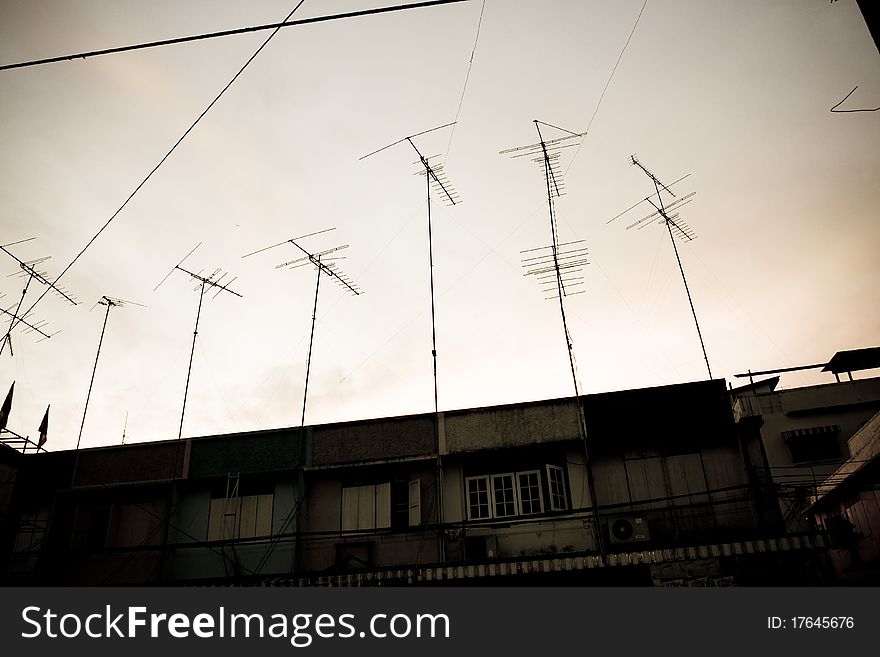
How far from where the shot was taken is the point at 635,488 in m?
16.8

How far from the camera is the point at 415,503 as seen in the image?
58.3ft

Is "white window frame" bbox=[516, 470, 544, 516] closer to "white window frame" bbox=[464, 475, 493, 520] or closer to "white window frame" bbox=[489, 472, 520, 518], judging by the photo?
"white window frame" bbox=[489, 472, 520, 518]

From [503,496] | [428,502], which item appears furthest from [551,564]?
[428,502]

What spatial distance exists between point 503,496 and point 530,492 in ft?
2.52

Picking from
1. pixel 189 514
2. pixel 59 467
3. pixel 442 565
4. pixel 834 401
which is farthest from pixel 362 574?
pixel 834 401

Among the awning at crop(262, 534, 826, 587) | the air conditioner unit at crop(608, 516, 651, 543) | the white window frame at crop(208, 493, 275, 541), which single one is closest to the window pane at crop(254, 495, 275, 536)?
the white window frame at crop(208, 493, 275, 541)

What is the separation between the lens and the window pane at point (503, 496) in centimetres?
1719

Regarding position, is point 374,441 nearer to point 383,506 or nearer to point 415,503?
point 383,506

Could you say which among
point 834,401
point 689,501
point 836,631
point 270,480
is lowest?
point 836,631

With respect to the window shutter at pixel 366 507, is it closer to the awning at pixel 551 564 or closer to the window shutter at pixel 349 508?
the window shutter at pixel 349 508

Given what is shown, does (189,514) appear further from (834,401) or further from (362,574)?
(834,401)

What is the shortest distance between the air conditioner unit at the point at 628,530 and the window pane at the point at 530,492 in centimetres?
191

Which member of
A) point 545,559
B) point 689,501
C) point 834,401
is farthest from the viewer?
point 834,401

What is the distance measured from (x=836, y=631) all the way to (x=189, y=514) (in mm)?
16576
